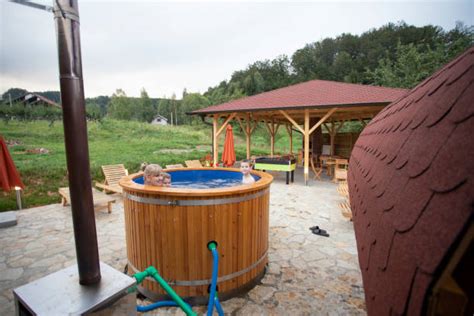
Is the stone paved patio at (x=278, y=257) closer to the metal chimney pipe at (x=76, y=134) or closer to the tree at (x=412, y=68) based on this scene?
the metal chimney pipe at (x=76, y=134)

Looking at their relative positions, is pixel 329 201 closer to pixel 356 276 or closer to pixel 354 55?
pixel 356 276

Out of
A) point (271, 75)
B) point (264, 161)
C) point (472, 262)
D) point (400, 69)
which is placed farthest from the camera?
point (271, 75)

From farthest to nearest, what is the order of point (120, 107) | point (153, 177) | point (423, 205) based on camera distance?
point (120, 107)
point (153, 177)
point (423, 205)

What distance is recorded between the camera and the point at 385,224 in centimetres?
58

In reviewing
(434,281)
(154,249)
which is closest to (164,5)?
(154,249)

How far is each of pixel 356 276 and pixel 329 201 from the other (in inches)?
150

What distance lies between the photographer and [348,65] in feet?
120

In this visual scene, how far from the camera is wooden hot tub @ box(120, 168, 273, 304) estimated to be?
2.64 meters

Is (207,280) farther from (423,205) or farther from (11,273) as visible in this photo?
(11,273)

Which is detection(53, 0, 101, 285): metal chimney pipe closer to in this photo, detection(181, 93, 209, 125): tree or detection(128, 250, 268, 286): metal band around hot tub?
detection(128, 250, 268, 286): metal band around hot tub

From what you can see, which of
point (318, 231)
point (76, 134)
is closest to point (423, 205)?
point (76, 134)

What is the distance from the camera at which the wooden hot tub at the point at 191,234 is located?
2.64 m

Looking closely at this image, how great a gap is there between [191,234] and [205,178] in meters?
2.98

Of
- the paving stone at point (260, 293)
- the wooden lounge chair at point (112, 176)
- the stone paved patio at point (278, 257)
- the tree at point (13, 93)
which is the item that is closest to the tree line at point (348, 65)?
the wooden lounge chair at point (112, 176)
